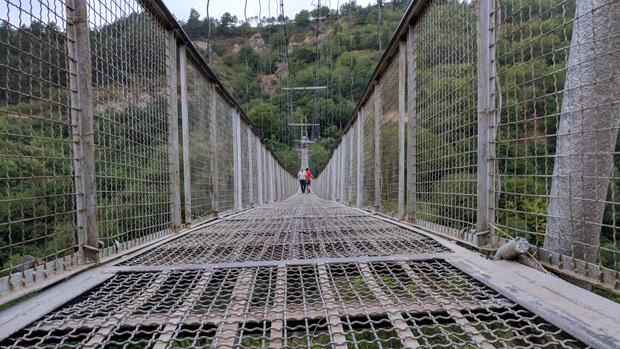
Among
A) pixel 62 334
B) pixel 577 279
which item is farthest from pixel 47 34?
pixel 577 279

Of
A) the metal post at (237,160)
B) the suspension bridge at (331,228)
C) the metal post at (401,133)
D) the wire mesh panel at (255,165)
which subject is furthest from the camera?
the wire mesh panel at (255,165)

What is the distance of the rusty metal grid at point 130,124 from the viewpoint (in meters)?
1.88

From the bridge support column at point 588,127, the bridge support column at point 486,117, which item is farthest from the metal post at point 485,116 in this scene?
the bridge support column at point 588,127

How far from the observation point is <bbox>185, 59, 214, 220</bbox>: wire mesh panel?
10.9 feet

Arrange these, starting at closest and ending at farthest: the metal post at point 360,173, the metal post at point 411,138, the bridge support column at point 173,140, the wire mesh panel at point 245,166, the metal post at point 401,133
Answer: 1. the bridge support column at point 173,140
2. the metal post at point 411,138
3. the metal post at point 401,133
4. the metal post at point 360,173
5. the wire mesh panel at point 245,166

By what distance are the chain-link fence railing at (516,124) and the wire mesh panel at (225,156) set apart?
2.36m

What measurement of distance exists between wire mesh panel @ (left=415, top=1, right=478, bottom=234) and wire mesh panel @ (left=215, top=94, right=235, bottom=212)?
2570mm

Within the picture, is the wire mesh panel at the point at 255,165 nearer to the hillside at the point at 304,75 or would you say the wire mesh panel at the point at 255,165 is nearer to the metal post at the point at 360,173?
the metal post at the point at 360,173

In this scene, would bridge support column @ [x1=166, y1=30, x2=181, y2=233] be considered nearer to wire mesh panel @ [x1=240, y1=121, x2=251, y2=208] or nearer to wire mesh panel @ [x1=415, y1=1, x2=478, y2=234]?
wire mesh panel @ [x1=415, y1=1, x2=478, y2=234]

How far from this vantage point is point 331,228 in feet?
10.0

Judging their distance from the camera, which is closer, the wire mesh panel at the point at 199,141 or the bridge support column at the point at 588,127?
the bridge support column at the point at 588,127

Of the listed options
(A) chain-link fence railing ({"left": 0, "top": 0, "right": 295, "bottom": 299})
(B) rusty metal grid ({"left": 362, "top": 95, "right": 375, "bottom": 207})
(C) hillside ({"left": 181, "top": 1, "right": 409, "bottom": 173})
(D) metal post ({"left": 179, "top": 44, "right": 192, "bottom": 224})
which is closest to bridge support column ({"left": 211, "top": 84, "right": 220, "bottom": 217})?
(A) chain-link fence railing ({"left": 0, "top": 0, "right": 295, "bottom": 299})

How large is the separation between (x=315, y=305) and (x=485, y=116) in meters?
1.38

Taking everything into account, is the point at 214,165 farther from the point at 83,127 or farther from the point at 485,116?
the point at 485,116
